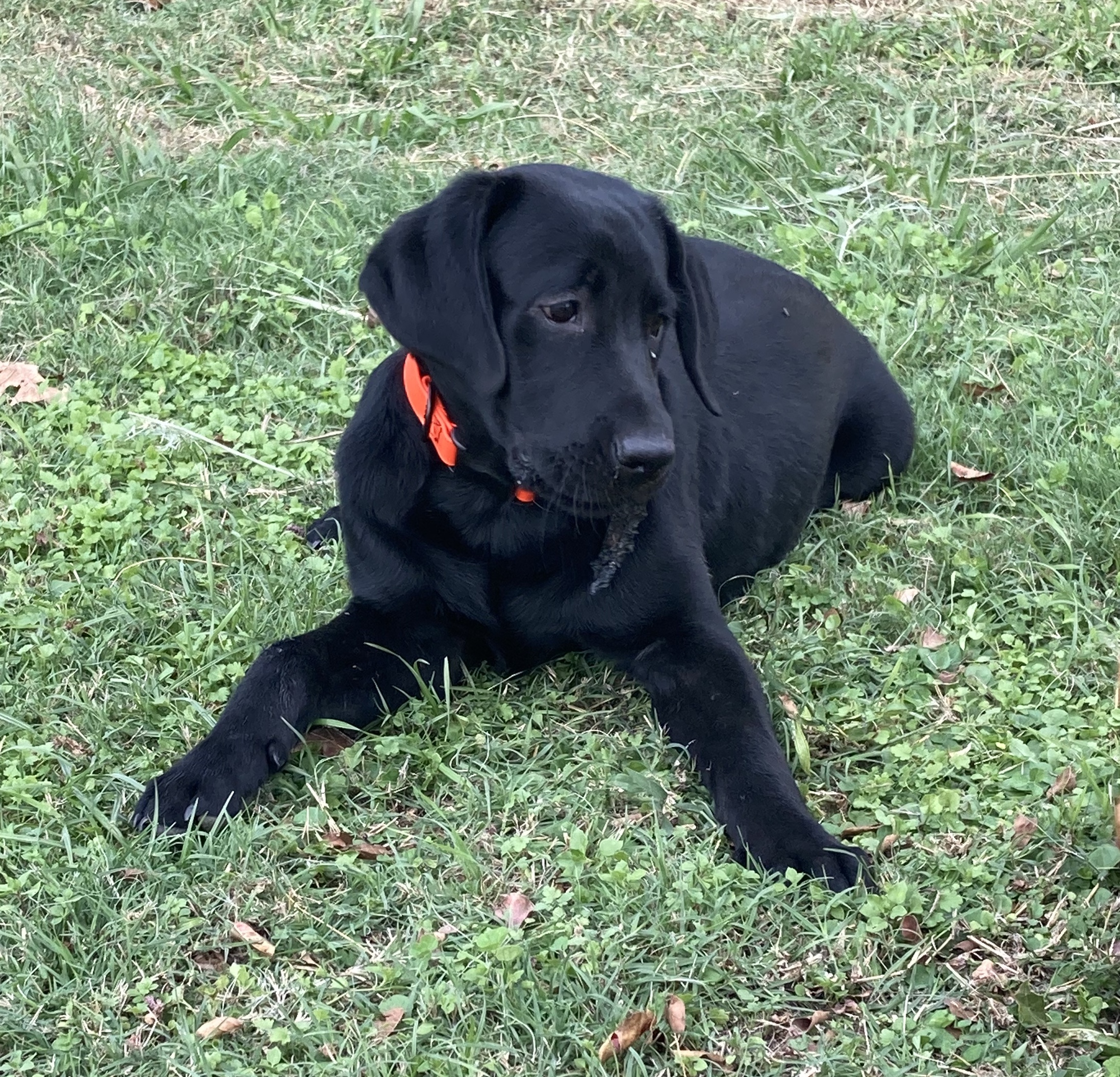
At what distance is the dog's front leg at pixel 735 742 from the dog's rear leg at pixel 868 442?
968 mm

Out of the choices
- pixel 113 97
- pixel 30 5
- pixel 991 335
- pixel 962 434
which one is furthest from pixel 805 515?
pixel 30 5

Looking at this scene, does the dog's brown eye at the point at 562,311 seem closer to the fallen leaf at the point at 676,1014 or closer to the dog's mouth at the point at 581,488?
the dog's mouth at the point at 581,488

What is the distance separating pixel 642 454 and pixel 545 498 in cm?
27

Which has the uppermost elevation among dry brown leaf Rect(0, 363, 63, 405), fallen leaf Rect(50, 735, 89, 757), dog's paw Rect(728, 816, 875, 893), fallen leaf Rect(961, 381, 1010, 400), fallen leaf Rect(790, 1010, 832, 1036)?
fallen leaf Rect(961, 381, 1010, 400)

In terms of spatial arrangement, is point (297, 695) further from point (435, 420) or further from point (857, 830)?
point (857, 830)

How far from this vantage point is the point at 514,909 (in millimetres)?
2412

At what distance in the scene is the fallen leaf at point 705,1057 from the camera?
212cm

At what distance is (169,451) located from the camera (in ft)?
12.7

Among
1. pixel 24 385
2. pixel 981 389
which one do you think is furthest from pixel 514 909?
pixel 24 385

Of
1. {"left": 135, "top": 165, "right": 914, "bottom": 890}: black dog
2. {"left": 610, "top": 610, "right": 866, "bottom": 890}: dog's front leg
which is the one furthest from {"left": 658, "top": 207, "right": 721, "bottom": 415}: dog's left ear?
{"left": 610, "top": 610, "right": 866, "bottom": 890}: dog's front leg

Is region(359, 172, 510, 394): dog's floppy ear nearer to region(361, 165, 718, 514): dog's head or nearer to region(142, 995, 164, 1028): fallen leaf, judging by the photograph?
region(361, 165, 718, 514): dog's head

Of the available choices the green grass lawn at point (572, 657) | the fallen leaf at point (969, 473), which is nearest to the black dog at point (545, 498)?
the green grass lawn at point (572, 657)

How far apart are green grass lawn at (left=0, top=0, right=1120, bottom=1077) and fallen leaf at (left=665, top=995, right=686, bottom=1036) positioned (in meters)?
0.01

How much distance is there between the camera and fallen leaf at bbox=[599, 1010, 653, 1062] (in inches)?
84.0
